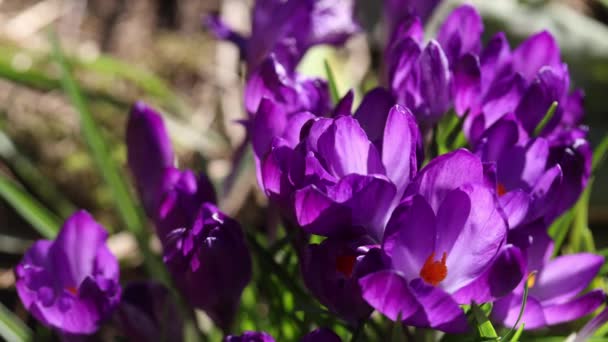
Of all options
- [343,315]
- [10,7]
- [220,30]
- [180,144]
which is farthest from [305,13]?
[10,7]

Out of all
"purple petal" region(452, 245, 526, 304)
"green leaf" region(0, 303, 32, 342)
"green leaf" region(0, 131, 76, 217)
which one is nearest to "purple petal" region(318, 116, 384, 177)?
"purple petal" region(452, 245, 526, 304)

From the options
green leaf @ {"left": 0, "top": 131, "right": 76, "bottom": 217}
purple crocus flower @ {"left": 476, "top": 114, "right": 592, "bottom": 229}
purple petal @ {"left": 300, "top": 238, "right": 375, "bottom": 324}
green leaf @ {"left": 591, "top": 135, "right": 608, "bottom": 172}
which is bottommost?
green leaf @ {"left": 0, "top": 131, "right": 76, "bottom": 217}

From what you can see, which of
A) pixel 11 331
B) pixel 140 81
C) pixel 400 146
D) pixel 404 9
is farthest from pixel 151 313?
pixel 140 81

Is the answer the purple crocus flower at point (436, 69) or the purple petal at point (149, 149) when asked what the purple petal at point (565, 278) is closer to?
the purple crocus flower at point (436, 69)

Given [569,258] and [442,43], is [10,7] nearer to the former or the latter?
[442,43]

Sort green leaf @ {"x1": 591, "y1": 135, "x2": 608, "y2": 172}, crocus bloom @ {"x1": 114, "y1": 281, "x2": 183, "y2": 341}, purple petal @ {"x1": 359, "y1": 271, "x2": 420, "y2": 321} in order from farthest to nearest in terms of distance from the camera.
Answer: green leaf @ {"x1": 591, "y1": 135, "x2": 608, "y2": 172} < crocus bloom @ {"x1": 114, "y1": 281, "x2": 183, "y2": 341} < purple petal @ {"x1": 359, "y1": 271, "x2": 420, "y2": 321}

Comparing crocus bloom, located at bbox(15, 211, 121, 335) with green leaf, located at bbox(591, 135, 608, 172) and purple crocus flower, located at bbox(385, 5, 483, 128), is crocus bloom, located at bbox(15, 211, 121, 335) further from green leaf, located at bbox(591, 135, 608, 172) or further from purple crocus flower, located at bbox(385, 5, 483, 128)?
green leaf, located at bbox(591, 135, 608, 172)
